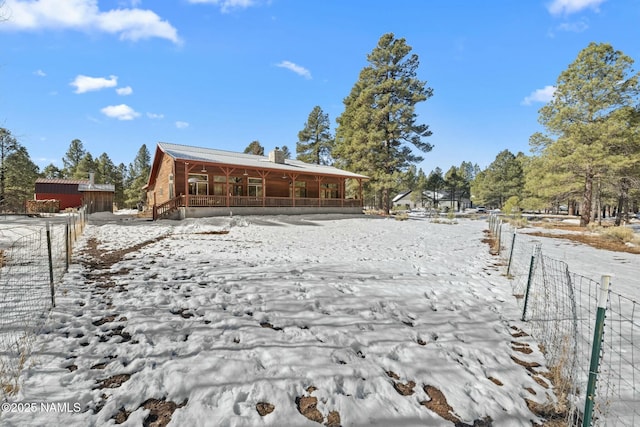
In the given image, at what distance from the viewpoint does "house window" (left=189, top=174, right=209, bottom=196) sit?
20.7 meters

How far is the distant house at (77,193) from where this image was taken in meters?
30.7

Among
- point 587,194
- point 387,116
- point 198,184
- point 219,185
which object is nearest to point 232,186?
point 219,185

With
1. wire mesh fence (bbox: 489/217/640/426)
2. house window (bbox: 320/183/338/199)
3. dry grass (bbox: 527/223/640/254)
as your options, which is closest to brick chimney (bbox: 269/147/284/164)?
house window (bbox: 320/183/338/199)

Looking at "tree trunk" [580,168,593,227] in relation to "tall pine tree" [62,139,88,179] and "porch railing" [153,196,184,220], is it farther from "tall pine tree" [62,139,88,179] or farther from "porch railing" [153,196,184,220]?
"tall pine tree" [62,139,88,179]

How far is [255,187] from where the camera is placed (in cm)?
2300

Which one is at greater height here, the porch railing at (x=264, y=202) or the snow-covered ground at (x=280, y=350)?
the porch railing at (x=264, y=202)

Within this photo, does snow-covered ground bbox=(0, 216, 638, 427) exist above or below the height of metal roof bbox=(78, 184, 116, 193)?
below

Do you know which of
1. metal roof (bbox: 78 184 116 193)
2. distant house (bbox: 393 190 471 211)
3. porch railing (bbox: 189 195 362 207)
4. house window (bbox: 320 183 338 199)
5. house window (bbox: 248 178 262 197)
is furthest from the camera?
distant house (bbox: 393 190 471 211)

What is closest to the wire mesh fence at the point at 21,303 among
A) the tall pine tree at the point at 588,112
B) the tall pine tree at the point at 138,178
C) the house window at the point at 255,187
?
the house window at the point at 255,187

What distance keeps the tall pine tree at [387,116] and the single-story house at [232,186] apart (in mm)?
4664

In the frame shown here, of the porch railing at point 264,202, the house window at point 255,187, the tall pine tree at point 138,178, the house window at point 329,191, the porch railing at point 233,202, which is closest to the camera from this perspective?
the porch railing at point 233,202

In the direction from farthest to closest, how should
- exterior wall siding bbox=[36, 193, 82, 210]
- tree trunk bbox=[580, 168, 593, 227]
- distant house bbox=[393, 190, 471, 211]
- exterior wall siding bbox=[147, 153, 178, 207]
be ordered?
distant house bbox=[393, 190, 471, 211] < exterior wall siding bbox=[36, 193, 82, 210] < exterior wall siding bbox=[147, 153, 178, 207] < tree trunk bbox=[580, 168, 593, 227]

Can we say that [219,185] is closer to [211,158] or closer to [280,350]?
[211,158]

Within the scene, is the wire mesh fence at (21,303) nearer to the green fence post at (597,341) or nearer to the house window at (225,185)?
the green fence post at (597,341)
